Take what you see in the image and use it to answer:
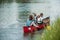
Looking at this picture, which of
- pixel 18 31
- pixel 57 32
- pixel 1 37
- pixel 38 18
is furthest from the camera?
pixel 38 18

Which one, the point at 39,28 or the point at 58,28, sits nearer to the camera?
the point at 58,28

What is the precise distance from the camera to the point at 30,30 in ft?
41.0

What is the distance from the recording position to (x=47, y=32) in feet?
10.3

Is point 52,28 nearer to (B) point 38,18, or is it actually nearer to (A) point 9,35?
(A) point 9,35

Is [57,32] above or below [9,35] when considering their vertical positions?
above

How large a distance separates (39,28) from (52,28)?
940 centimetres

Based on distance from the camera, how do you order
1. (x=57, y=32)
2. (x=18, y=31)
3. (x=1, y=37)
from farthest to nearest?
(x=18, y=31) < (x=1, y=37) < (x=57, y=32)

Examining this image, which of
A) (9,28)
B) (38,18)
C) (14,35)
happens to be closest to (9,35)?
(14,35)

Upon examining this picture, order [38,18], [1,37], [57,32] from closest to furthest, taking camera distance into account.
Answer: [57,32]
[1,37]
[38,18]

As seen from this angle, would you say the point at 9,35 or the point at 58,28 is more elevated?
the point at 58,28

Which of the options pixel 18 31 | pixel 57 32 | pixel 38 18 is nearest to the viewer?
pixel 57 32

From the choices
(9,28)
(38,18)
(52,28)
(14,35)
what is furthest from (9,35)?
(52,28)

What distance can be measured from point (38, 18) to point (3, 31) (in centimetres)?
232

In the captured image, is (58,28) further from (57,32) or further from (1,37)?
(1,37)
